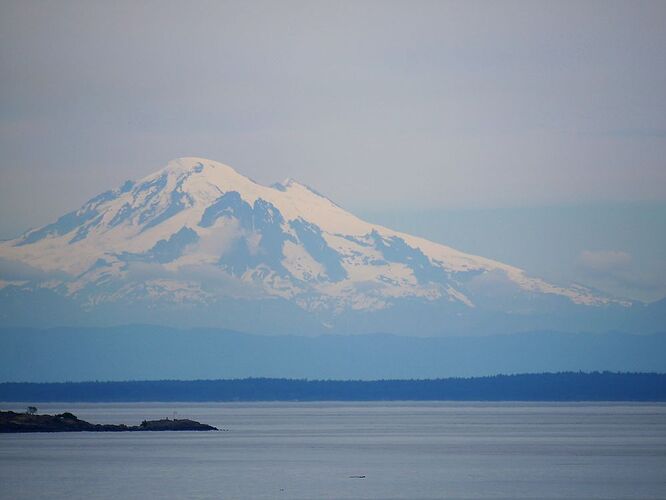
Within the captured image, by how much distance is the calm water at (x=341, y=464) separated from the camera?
72.9 metres

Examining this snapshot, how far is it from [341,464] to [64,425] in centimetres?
5721

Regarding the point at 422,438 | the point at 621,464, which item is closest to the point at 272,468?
the point at 621,464

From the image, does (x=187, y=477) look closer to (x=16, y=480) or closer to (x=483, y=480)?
(x=16, y=480)

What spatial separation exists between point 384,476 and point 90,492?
58.0 ft

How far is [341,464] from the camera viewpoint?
91.9 m

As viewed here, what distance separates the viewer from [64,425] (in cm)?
14200

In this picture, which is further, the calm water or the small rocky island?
the small rocky island

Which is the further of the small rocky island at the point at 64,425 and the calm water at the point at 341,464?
the small rocky island at the point at 64,425

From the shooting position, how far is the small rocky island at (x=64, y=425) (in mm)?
142625

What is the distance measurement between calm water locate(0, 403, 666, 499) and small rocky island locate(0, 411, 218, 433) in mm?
1579

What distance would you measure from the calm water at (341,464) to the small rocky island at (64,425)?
1.58 m

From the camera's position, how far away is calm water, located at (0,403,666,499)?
239 ft

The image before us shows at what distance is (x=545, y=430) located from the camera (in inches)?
5743

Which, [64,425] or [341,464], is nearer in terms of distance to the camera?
[341,464]
